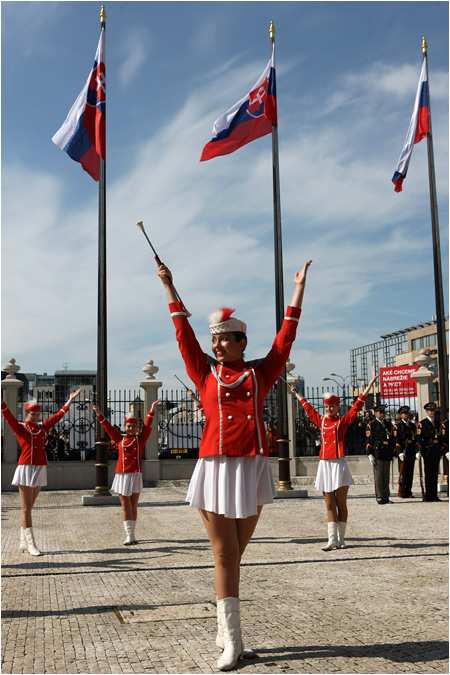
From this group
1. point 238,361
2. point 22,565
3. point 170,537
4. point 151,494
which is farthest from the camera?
point 151,494

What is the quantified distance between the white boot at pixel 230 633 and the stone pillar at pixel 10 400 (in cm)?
1509

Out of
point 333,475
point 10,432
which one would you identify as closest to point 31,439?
point 333,475

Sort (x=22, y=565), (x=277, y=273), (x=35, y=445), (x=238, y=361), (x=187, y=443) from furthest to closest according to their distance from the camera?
(x=187, y=443) → (x=277, y=273) → (x=35, y=445) → (x=22, y=565) → (x=238, y=361)

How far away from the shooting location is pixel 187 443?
19781 millimetres

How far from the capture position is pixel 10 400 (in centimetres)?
1856

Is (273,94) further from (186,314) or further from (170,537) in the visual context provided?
(186,314)

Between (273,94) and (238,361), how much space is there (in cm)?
1141

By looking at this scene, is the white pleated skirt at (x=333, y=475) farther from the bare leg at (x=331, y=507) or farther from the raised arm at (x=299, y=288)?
the raised arm at (x=299, y=288)

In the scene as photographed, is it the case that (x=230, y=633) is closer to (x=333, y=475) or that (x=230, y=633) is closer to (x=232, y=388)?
(x=232, y=388)

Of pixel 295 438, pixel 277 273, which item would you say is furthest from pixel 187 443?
pixel 277 273

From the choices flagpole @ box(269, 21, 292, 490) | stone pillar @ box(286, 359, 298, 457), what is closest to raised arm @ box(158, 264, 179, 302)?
flagpole @ box(269, 21, 292, 490)

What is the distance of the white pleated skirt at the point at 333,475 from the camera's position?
848 cm

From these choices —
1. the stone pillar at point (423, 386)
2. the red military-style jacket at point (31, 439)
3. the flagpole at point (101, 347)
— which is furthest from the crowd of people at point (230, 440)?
the stone pillar at point (423, 386)

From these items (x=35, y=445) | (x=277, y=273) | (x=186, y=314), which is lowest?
(x=35, y=445)
